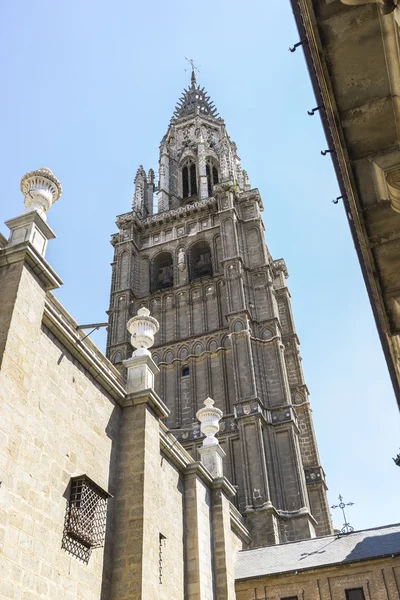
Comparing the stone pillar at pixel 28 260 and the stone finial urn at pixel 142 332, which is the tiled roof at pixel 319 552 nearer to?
the stone finial urn at pixel 142 332

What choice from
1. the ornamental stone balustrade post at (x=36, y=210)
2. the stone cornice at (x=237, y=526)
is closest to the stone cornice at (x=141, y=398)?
the ornamental stone balustrade post at (x=36, y=210)

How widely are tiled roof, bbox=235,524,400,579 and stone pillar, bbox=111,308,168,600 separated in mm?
7939

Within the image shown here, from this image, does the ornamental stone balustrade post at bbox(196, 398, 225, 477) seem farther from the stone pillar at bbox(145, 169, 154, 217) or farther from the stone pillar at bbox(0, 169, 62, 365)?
the stone pillar at bbox(145, 169, 154, 217)

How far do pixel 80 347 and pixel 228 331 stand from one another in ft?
80.7

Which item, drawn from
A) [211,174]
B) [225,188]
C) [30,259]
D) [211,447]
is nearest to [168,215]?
[225,188]

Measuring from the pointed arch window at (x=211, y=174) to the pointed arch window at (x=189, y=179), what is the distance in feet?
6.01

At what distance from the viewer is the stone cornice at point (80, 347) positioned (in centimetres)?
1240

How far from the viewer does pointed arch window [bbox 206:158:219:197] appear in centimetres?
5331

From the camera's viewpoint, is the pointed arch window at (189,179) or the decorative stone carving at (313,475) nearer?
the decorative stone carving at (313,475)

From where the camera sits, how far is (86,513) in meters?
11.7

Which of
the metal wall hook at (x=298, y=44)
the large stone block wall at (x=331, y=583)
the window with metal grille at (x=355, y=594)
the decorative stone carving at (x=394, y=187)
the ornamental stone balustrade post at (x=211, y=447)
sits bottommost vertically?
the window with metal grille at (x=355, y=594)

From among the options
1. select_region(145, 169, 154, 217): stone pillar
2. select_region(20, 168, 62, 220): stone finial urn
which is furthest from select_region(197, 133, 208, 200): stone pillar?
select_region(20, 168, 62, 220): stone finial urn

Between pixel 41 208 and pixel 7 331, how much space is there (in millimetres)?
3433

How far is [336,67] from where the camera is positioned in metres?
6.78
